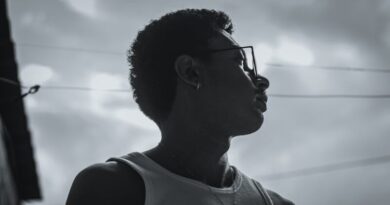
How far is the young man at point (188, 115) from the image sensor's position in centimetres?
259

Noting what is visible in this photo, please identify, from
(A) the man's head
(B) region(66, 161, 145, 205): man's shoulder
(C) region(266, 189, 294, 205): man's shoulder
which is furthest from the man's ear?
(C) region(266, 189, 294, 205): man's shoulder

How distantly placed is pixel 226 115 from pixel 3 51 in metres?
11.8

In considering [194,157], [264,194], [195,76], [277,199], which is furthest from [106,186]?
[277,199]

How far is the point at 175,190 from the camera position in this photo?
2.62 meters

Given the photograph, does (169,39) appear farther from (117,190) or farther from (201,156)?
(117,190)

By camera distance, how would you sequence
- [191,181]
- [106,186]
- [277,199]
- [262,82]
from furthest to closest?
[277,199]
[262,82]
[191,181]
[106,186]

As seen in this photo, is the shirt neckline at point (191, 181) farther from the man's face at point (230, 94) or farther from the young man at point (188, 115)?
the man's face at point (230, 94)

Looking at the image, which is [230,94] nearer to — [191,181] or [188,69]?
[188,69]

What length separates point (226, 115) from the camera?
2803 millimetres

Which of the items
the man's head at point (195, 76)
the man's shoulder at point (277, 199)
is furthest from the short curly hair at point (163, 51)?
the man's shoulder at point (277, 199)

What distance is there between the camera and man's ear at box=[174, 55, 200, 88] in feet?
9.62

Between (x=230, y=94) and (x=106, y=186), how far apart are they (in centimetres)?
72

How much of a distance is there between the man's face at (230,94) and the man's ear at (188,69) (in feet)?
0.14

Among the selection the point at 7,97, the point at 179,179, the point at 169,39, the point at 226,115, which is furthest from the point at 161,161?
the point at 7,97
